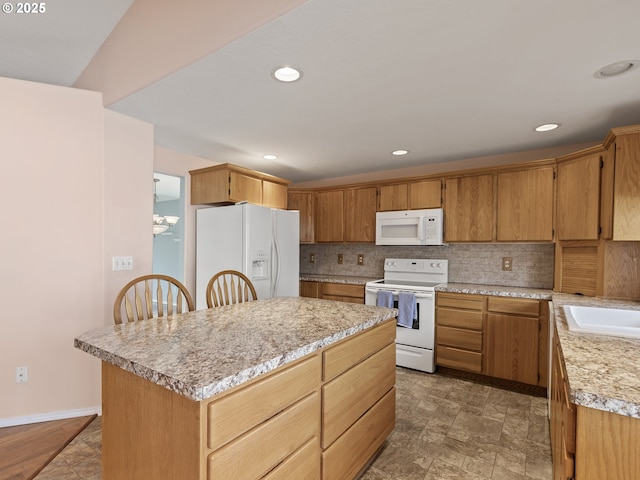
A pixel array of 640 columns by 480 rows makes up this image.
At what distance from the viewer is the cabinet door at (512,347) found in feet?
9.26

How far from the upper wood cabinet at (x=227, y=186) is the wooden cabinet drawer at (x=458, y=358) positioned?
255 cm

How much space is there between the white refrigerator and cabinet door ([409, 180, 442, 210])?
148 cm

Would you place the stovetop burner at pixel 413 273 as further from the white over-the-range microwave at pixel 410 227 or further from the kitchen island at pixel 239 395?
the kitchen island at pixel 239 395

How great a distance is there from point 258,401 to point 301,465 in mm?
443

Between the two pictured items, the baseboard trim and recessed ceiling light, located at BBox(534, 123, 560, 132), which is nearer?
the baseboard trim

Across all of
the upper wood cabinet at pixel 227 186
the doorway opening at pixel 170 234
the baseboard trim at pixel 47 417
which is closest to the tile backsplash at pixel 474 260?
the upper wood cabinet at pixel 227 186

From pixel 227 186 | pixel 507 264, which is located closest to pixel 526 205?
pixel 507 264

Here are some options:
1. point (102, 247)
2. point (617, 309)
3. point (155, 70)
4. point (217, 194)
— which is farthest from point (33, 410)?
point (617, 309)

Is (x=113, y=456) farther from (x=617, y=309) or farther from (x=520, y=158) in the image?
(x=520, y=158)

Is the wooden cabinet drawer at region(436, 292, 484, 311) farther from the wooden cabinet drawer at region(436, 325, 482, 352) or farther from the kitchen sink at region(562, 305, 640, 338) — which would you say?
the kitchen sink at region(562, 305, 640, 338)

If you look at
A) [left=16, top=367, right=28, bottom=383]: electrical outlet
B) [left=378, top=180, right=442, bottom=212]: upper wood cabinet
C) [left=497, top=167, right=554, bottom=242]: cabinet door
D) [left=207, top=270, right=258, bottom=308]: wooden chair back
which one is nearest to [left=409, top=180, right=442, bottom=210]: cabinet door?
[left=378, top=180, right=442, bottom=212]: upper wood cabinet

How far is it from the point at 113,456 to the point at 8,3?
8.87 ft

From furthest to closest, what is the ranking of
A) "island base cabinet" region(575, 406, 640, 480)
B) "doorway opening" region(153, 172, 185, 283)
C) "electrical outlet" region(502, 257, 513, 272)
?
"doorway opening" region(153, 172, 185, 283) → "electrical outlet" region(502, 257, 513, 272) → "island base cabinet" region(575, 406, 640, 480)

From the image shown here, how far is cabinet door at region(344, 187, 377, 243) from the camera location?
4020 millimetres
